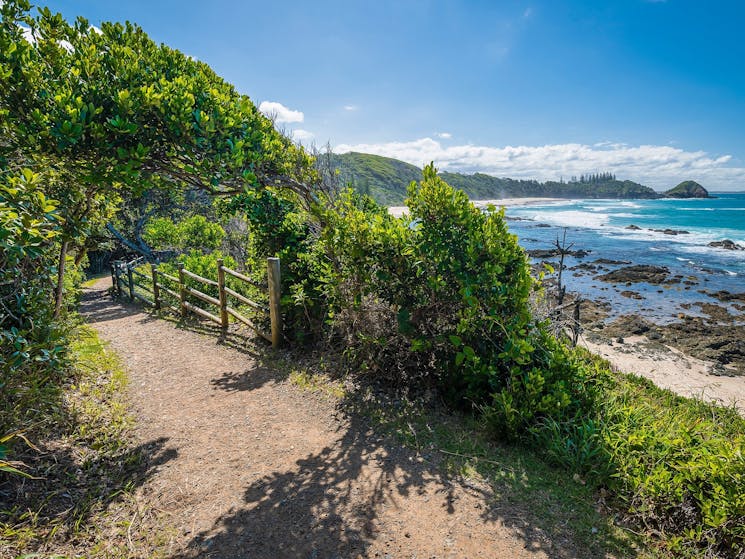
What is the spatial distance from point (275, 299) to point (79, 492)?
12.5ft

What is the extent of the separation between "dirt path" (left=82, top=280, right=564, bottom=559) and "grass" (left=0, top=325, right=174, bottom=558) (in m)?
0.21

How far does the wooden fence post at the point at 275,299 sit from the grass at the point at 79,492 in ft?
8.78

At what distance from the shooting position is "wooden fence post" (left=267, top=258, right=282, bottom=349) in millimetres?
6500

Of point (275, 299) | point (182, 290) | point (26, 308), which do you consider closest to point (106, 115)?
point (26, 308)

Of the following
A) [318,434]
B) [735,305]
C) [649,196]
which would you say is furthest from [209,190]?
[649,196]

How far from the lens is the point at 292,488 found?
3.67m

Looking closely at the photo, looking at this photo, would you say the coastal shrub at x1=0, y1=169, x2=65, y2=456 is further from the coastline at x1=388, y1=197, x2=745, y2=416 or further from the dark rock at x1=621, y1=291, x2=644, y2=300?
the dark rock at x1=621, y1=291, x2=644, y2=300

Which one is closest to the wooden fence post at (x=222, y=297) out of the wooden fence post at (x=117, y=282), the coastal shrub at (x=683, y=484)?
the coastal shrub at (x=683, y=484)

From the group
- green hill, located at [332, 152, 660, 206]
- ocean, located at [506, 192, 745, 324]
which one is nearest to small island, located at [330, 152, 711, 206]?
green hill, located at [332, 152, 660, 206]

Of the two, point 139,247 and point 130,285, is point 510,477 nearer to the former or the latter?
point 130,285

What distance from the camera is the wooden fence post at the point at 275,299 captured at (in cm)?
650

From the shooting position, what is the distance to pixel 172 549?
295 centimetres

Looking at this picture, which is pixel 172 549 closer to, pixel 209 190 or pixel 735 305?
pixel 209 190

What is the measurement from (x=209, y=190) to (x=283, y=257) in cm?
183
